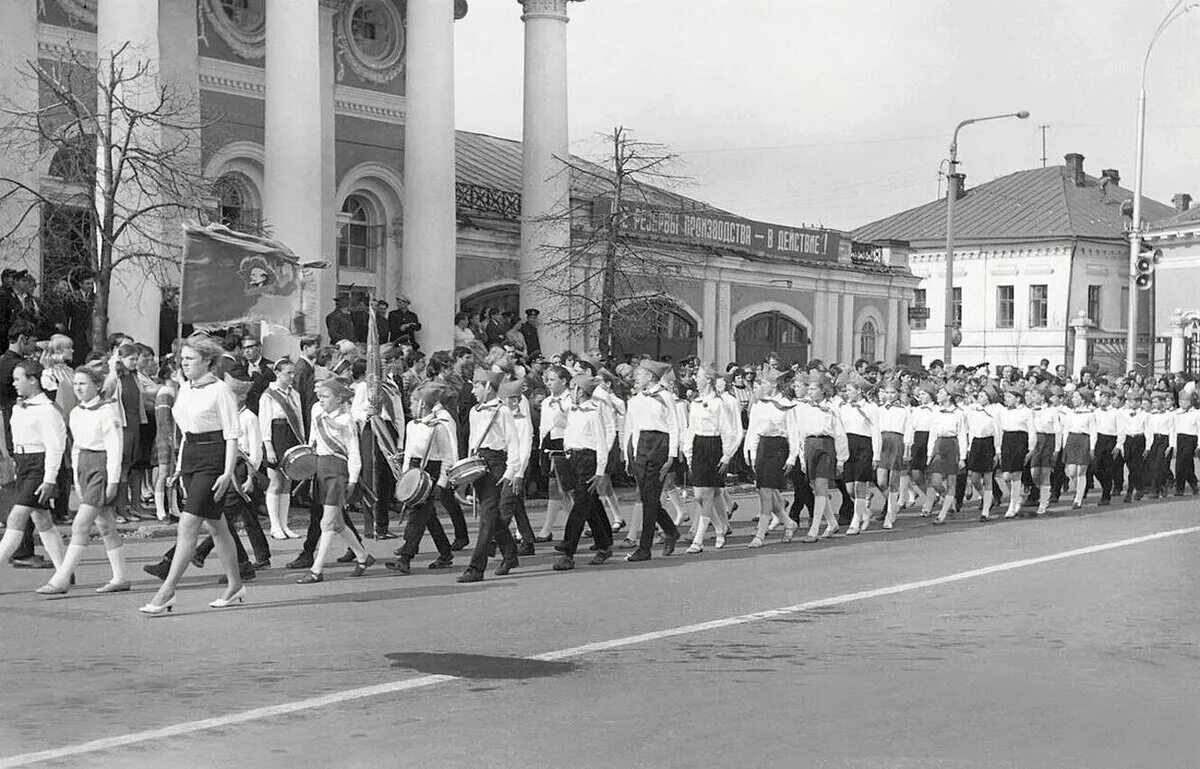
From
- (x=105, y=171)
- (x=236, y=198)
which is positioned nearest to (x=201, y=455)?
(x=105, y=171)

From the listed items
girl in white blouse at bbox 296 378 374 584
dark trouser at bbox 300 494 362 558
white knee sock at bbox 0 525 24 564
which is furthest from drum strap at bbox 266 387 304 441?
white knee sock at bbox 0 525 24 564

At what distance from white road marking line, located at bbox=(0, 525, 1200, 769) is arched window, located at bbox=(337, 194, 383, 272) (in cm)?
2044

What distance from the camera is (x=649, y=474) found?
16.4m

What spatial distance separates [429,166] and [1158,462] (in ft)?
45.9

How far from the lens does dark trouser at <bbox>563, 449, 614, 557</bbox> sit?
1528 cm

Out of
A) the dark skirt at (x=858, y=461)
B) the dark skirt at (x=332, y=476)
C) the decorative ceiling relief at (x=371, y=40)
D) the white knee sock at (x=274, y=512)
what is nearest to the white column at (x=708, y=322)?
the decorative ceiling relief at (x=371, y=40)

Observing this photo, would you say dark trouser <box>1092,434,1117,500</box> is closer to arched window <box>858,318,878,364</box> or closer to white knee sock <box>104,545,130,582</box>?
white knee sock <box>104,545,130,582</box>

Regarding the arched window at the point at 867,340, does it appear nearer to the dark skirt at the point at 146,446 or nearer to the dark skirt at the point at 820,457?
the dark skirt at the point at 820,457

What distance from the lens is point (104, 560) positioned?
49.8ft

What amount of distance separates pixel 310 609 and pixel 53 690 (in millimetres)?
3456

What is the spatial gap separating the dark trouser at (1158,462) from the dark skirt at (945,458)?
27.1 feet

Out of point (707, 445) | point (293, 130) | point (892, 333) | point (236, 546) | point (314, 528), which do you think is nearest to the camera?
point (236, 546)

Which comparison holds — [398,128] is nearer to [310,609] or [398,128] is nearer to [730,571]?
[730,571]

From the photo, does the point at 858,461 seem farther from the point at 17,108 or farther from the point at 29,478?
the point at 17,108
